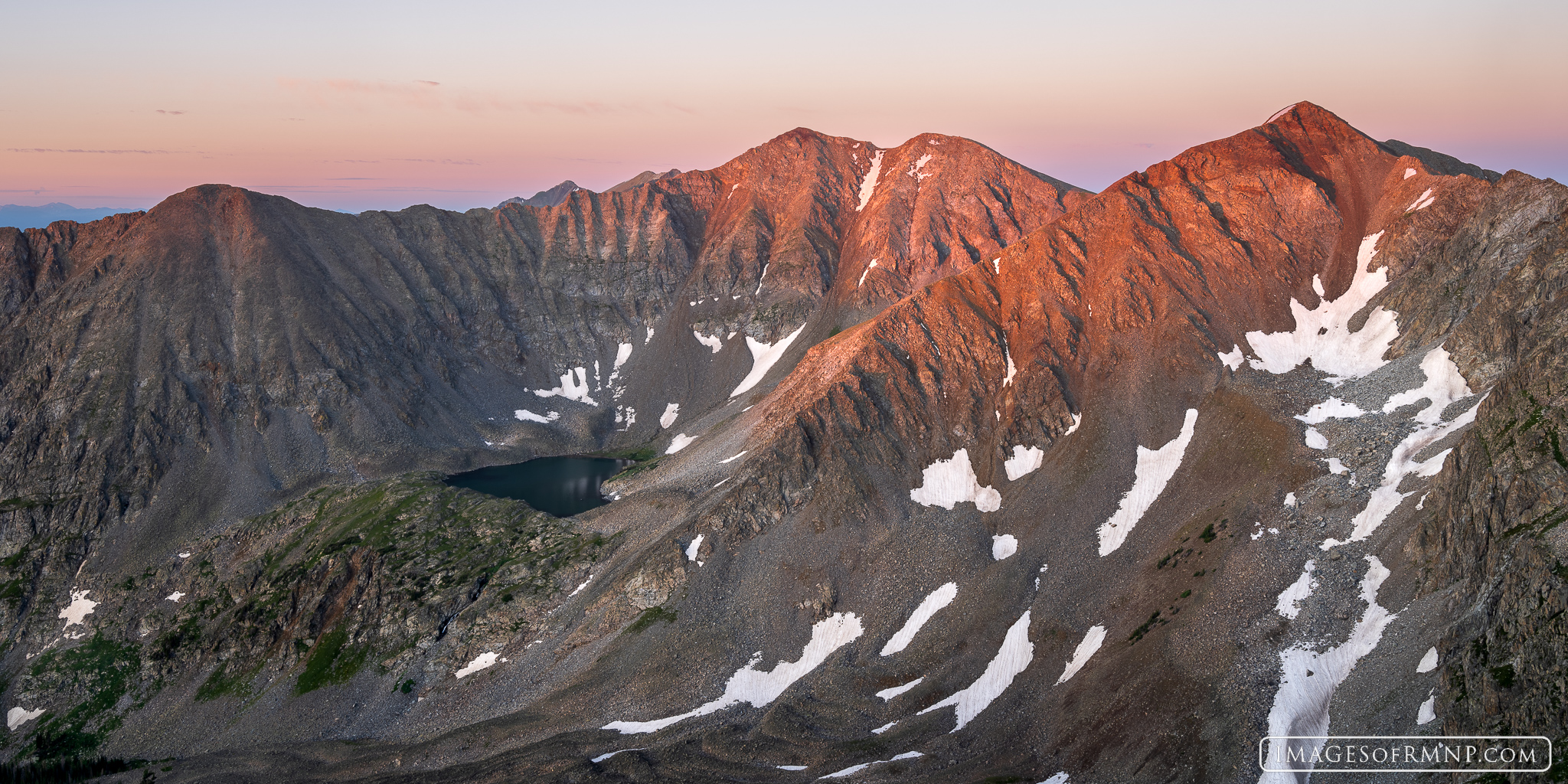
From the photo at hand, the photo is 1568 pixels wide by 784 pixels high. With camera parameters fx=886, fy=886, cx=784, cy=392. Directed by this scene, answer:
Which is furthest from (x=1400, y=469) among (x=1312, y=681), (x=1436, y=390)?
(x=1312, y=681)

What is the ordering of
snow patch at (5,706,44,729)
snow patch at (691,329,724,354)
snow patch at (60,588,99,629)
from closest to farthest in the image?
snow patch at (5,706,44,729), snow patch at (60,588,99,629), snow patch at (691,329,724,354)

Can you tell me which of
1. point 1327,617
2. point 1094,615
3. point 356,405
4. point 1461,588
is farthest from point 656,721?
point 356,405

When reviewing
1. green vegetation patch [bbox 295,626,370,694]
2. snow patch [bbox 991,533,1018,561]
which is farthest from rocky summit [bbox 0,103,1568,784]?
snow patch [bbox 991,533,1018,561]

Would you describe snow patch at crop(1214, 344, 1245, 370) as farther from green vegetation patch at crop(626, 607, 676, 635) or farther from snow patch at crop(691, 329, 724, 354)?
snow patch at crop(691, 329, 724, 354)

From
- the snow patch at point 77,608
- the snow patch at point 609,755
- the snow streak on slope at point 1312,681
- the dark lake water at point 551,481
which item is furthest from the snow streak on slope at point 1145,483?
the snow patch at point 77,608

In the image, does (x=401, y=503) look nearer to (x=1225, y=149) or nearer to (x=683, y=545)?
(x=683, y=545)

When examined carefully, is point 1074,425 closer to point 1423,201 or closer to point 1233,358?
point 1233,358
